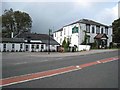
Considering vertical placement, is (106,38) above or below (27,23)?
below

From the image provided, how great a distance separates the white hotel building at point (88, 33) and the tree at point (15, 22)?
23.3m

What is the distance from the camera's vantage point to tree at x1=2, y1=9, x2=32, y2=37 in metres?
94.4

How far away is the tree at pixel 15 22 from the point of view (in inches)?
3718

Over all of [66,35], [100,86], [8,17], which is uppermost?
[8,17]

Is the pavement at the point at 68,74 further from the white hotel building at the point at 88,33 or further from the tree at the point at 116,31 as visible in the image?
the tree at the point at 116,31

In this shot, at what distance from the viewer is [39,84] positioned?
36.4 feet

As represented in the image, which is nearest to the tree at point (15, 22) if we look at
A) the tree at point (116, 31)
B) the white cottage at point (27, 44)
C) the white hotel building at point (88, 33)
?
the white cottage at point (27, 44)

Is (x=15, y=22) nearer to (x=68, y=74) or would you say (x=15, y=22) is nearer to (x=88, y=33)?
(x=88, y=33)

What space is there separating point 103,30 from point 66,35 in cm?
1134

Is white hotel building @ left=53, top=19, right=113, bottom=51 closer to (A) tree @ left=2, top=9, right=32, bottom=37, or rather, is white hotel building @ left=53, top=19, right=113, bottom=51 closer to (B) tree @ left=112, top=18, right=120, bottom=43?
(B) tree @ left=112, top=18, right=120, bottom=43

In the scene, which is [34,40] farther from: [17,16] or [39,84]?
[39,84]

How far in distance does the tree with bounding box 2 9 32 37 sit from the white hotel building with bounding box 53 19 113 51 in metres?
23.3

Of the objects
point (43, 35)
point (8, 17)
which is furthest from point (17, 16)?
point (43, 35)

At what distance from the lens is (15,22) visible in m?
95.5
